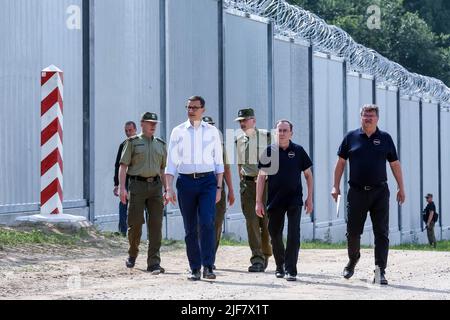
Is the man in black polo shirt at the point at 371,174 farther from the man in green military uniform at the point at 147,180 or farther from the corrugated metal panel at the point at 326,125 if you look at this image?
the corrugated metal panel at the point at 326,125

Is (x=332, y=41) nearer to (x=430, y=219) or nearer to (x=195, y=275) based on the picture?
(x=430, y=219)

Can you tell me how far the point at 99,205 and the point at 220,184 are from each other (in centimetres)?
733

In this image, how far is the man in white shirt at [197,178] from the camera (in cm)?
1334

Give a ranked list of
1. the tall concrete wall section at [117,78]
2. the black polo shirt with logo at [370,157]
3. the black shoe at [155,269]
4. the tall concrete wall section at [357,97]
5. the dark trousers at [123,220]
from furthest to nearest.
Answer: the tall concrete wall section at [357,97] → the tall concrete wall section at [117,78] → the dark trousers at [123,220] → the black shoe at [155,269] → the black polo shirt with logo at [370,157]

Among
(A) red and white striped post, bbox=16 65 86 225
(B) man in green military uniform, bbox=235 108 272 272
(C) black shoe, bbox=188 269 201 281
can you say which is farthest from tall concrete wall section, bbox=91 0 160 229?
(C) black shoe, bbox=188 269 201 281

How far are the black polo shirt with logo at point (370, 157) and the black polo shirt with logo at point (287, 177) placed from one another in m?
0.61

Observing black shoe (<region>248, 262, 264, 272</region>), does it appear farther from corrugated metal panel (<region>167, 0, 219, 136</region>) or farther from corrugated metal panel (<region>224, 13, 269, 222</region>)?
corrugated metal panel (<region>224, 13, 269, 222</region>)

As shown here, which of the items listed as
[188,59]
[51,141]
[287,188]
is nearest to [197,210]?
[287,188]

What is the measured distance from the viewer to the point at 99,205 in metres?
20.7

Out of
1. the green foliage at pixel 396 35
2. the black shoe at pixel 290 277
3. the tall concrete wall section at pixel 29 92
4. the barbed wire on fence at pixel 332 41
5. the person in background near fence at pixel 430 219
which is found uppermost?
the green foliage at pixel 396 35

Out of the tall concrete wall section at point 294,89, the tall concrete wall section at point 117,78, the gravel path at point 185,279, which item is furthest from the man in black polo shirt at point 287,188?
the tall concrete wall section at point 294,89

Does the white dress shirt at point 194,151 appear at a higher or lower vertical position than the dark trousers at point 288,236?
higher
